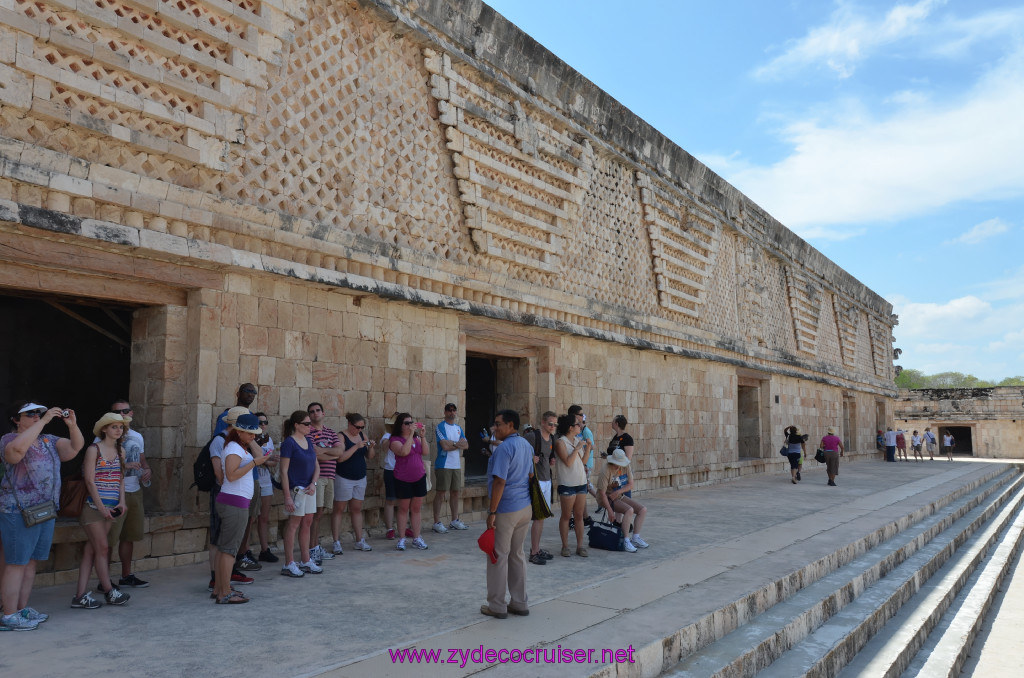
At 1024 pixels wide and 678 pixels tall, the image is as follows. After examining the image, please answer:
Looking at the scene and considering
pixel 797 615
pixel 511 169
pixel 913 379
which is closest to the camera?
pixel 797 615

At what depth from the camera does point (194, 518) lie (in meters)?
5.13

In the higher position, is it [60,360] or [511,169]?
[511,169]

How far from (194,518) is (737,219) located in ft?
40.6

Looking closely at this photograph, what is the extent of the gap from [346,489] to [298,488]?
873 mm

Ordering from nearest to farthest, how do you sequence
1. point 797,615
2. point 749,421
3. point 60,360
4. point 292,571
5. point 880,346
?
point 797,615 < point 292,571 < point 60,360 < point 749,421 < point 880,346

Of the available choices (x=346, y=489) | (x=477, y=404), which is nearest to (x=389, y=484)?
(x=346, y=489)

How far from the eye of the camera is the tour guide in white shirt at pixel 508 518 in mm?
3961

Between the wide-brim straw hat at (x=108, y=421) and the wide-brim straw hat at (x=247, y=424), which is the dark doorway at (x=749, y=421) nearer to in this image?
the wide-brim straw hat at (x=247, y=424)

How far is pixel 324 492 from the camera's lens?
18.7 feet

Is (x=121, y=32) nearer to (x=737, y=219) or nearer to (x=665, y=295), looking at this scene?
(x=665, y=295)

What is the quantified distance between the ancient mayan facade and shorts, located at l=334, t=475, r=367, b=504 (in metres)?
0.61

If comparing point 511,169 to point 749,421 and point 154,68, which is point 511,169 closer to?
point 154,68

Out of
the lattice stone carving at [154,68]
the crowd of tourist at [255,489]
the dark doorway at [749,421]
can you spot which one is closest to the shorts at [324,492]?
the crowd of tourist at [255,489]

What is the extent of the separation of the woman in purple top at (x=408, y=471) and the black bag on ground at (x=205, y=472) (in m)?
1.72
